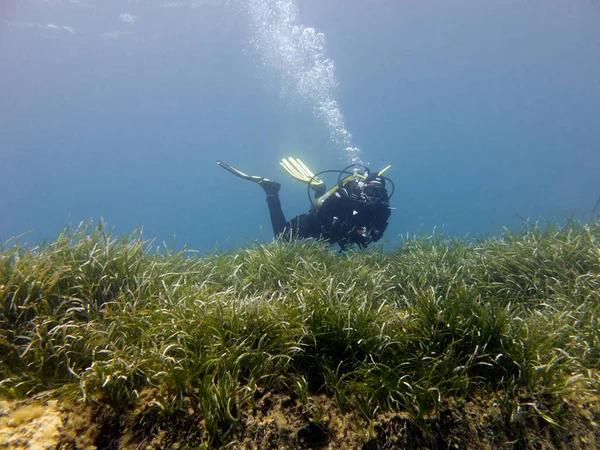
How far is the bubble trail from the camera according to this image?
116 ft

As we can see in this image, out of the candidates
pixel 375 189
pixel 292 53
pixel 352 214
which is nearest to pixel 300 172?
pixel 375 189

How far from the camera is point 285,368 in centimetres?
189

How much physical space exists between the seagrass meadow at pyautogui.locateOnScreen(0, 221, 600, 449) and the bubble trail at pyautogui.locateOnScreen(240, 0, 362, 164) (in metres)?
24.5

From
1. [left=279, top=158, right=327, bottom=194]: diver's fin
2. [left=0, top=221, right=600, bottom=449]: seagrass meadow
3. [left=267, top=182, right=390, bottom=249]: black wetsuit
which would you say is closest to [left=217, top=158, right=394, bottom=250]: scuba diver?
[left=267, top=182, right=390, bottom=249]: black wetsuit

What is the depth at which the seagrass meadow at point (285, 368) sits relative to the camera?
1595 mm

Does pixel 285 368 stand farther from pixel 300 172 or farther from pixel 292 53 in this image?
pixel 292 53

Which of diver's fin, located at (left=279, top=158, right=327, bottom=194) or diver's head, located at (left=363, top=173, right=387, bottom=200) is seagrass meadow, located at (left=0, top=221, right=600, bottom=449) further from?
diver's fin, located at (left=279, top=158, right=327, bottom=194)

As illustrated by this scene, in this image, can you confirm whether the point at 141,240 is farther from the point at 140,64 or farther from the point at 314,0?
the point at 140,64

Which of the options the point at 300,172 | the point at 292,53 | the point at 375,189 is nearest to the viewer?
the point at 375,189

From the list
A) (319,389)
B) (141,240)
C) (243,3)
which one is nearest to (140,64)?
(243,3)

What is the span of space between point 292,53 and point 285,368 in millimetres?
46003

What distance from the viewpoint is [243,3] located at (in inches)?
1304

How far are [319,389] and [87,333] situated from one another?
5.99ft

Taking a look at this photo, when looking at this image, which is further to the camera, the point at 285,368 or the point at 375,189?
the point at 375,189
